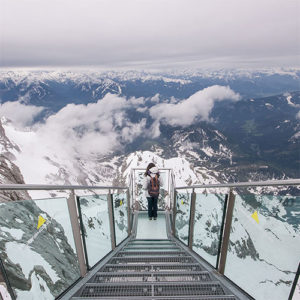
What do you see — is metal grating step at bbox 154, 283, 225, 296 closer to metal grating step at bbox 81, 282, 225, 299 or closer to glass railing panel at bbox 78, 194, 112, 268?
metal grating step at bbox 81, 282, 225, 299

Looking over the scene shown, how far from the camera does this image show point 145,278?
144 inches

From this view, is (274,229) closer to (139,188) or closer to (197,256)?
(197,256)

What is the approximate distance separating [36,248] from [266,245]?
101 inches

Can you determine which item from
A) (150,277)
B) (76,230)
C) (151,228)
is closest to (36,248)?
(76,230)

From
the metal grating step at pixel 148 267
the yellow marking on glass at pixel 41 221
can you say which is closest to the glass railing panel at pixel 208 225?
the metal grating step at pixel 148 267

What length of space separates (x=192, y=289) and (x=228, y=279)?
0.72 metres

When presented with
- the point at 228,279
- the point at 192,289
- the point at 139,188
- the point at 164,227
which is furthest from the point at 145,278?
the point at 139,188

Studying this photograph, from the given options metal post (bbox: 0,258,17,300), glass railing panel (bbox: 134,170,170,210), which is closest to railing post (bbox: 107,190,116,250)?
metal post (bbox: 0,258,17,300)

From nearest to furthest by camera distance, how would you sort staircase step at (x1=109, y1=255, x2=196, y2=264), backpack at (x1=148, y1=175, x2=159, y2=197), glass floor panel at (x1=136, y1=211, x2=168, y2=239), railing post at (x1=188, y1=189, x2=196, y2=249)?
staircase step at (x1=109, y1=255, x2=196, y2=264), railing post at (x1=188, y1=189, x2=196, y2=249), backpack at (x1=148, y1=175, x2=159, y2=197), glass floor panel at (x1=136, y1=211, x2=168, y2=239)

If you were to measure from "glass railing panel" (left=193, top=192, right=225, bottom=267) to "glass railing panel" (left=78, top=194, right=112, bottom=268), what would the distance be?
201 centimetres

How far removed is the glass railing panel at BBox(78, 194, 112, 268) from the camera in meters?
4.13

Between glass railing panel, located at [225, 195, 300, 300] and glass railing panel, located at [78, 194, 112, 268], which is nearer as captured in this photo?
glass railing panel, located at [225, 195, 300, 300]

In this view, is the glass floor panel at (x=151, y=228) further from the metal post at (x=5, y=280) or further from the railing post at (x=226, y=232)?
the metal post at (x=5, y=280)

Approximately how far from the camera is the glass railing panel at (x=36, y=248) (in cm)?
238
